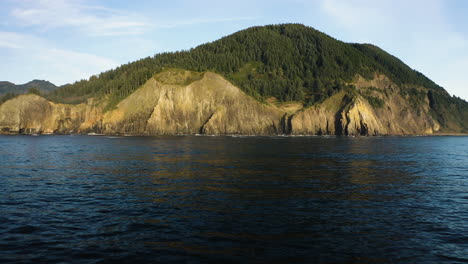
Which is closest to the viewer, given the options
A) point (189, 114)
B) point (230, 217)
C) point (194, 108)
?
point (230, 217)

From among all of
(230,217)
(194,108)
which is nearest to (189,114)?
(194,108)

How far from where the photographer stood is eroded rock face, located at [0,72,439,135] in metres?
148

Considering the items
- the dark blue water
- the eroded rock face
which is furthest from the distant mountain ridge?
the dark blue water

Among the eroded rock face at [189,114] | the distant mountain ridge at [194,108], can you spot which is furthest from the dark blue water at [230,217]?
the distant mountain ridge at [194,108]

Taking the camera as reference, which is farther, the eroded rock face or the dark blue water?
the eroded rock face

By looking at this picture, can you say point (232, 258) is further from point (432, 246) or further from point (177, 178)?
point (177, 178)

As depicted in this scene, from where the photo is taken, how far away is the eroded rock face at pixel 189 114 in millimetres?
148375

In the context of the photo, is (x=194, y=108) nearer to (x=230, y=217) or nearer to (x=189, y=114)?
(x=189, y=114)

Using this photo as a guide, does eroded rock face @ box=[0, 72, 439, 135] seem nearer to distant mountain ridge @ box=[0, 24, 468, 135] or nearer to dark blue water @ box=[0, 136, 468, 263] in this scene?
distant mountain ridge @ box=[0, 24, 468, 135]

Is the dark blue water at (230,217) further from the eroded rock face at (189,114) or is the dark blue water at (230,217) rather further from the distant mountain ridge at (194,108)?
the distant mountain ridge at (194,108)

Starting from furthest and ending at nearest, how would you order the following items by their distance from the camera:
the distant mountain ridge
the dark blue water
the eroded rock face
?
the distant mountain ridge
the eroded rock face
the dark blue water

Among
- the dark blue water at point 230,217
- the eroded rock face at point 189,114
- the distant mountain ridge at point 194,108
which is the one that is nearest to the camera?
the dark blue water at point 230,217

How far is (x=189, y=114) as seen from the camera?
493 ft

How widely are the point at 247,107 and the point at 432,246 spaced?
467 feet
